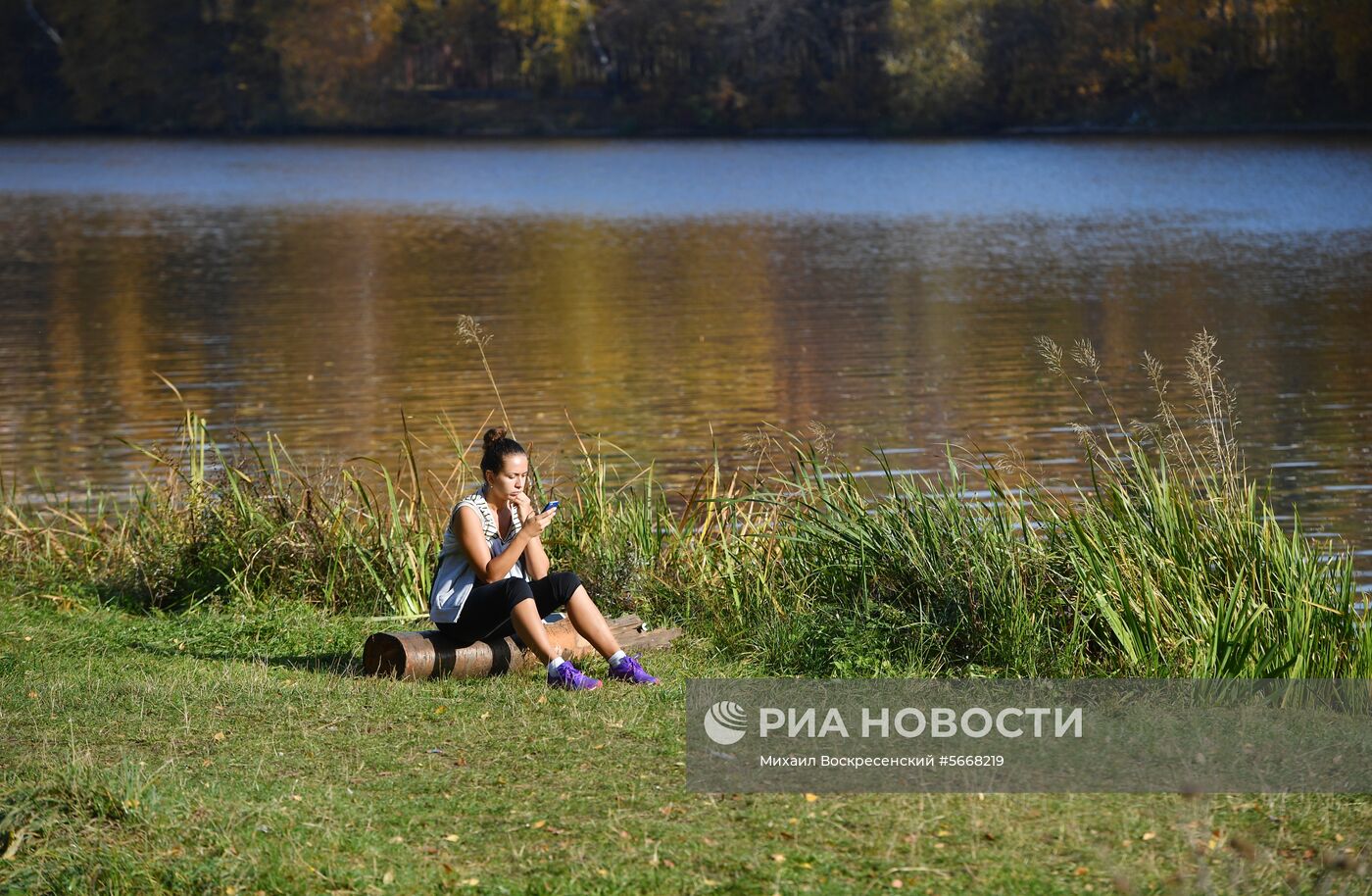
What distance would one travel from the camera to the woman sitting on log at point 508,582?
21.9 feet

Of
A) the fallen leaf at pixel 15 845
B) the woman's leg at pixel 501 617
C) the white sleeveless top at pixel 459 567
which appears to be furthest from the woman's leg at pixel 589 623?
the fallen leaf at pixel 15 845

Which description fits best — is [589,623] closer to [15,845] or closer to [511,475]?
[511,475]

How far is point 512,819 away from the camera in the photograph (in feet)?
16.4

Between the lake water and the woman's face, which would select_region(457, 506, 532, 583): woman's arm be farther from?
the lake water

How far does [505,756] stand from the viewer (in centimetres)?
561

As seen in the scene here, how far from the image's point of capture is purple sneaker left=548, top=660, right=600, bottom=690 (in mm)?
6500

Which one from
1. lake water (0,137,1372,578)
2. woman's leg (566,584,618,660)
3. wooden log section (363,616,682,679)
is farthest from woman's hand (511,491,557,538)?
lake water (0,137,1372,578)

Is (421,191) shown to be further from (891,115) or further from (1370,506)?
(1370,506)

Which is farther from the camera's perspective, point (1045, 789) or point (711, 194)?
point (711, 194)

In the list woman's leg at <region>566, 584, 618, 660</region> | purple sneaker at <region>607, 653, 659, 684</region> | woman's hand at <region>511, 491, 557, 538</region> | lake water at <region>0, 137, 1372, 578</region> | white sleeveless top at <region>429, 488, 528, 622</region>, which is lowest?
lake water at <region>0, 137, 1372, 578</region>

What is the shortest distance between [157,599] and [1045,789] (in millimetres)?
5399

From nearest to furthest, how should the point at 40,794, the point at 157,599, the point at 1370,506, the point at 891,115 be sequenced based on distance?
the point at 40,794, the point at 157,599, the point at 1370,506, the point at 891,115

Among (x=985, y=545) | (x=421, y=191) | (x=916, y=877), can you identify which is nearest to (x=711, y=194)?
(x=421, y=191)

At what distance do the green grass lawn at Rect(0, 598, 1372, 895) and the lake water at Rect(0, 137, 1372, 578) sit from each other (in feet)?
14.3
